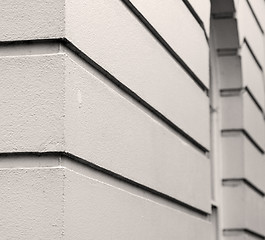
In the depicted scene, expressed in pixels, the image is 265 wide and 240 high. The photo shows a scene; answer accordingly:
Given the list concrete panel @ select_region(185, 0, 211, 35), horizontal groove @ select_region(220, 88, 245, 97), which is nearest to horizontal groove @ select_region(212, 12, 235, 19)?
horizontal groove @ select_region(220, 88, 245, 97)

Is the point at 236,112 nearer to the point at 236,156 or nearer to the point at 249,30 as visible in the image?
the point at 236,156

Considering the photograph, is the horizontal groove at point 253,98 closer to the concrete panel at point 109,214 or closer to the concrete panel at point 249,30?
the concrete panel at point 249,30

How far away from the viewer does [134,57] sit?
3736 millimetres

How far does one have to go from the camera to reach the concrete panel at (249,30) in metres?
6.87

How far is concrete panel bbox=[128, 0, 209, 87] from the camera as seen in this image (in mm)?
4062

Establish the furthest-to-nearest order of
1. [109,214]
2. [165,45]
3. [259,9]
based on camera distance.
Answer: [259,9]
[165,45]
[109,214]

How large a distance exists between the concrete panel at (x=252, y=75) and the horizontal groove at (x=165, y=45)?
1.71m

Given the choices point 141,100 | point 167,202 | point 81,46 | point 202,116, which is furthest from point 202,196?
point 81,46

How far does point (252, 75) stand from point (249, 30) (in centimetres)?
38

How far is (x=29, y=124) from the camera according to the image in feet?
9.39

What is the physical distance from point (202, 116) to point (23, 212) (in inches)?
102

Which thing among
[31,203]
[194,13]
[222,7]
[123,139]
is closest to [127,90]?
[123,139]

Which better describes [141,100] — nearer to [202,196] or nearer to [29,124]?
[29,124]

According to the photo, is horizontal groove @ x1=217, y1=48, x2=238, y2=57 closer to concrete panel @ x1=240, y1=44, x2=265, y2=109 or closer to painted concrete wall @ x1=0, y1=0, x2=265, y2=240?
concrete panel @ x1=240, y1=44, x2=265, y2=109
